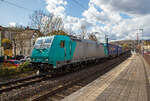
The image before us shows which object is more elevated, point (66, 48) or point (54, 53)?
point (66, 48)

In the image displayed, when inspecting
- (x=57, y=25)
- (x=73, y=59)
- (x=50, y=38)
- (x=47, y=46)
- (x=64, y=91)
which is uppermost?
(x=57, y=25)

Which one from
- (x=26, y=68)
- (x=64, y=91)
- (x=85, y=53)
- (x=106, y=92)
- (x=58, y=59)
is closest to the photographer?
(x=106, y=92)

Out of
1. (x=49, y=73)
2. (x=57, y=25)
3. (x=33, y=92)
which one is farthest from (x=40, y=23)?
(x=33, y=92)

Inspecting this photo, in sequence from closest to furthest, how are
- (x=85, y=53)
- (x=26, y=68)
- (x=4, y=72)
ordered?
(x=4, y=72), (x=26, y=68), (x=85, y=53)

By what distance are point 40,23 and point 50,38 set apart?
13181mm

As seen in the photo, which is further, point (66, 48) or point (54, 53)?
point (66, 48)

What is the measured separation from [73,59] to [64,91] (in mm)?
5074

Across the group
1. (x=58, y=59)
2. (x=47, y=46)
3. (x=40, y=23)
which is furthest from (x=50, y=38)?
(x=40, y=23)

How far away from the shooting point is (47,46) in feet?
31.0

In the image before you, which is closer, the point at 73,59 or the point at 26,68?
the point at 73,59

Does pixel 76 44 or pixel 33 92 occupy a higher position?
pixel 76 44

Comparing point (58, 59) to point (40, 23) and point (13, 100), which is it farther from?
point (40, 23)

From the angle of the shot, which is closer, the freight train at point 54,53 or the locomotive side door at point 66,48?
the freight train at point 54,53

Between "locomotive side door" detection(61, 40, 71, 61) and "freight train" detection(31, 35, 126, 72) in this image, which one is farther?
"locomotive side door" detection(61, 40, 71, 61)
